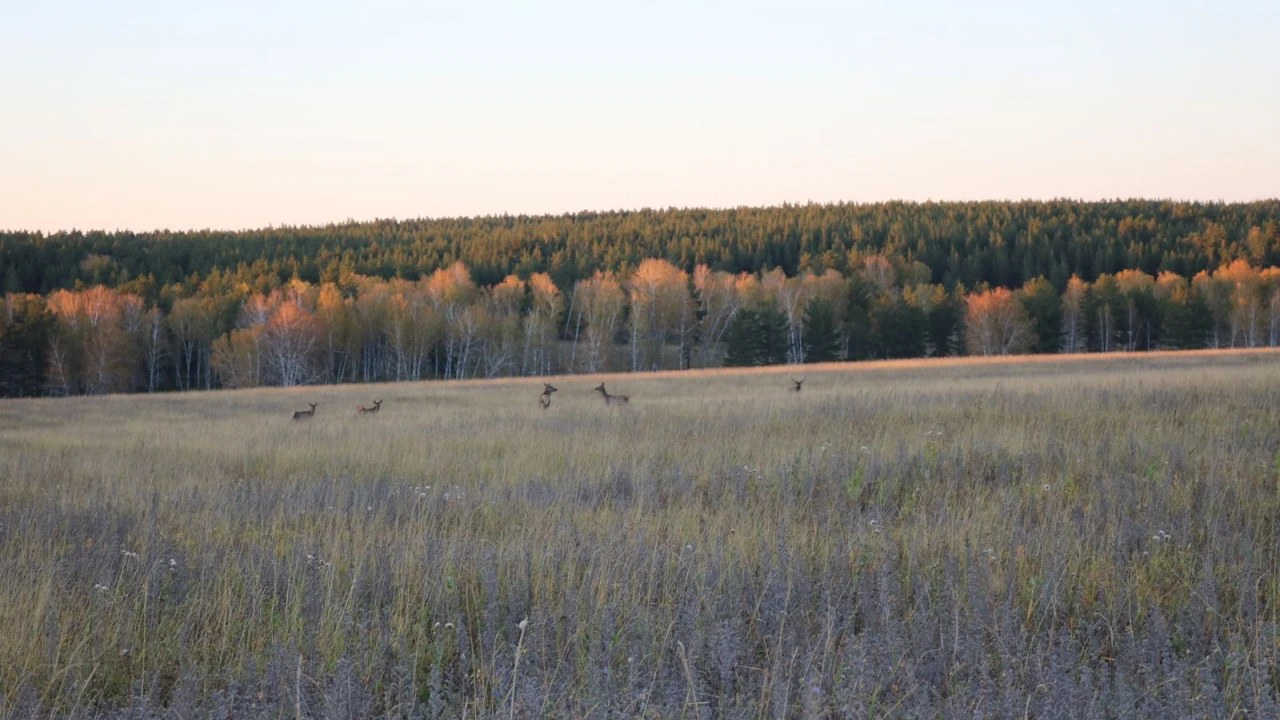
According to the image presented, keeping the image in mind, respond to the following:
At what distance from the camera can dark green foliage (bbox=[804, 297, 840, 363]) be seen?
7394 cm

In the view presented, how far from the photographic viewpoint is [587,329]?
81.7 metres

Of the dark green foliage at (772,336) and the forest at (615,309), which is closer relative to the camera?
the forest at (615,309)

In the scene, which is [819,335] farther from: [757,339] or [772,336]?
[757,339]

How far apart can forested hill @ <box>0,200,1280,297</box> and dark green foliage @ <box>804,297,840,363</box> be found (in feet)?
110

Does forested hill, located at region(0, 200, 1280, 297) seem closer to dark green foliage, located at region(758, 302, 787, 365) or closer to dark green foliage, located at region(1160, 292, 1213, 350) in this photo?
dark green foliage, located at region(1160, 292, 1213, 350)

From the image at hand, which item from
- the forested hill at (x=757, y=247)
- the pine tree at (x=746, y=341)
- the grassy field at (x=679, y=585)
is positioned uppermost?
the forested hill at (x=757, y=247)

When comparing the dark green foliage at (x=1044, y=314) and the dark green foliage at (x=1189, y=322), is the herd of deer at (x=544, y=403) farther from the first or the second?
the dark green foliage at (x=1189, y=322)

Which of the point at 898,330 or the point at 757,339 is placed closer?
the point at 757,339

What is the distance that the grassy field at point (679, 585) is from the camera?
363cm

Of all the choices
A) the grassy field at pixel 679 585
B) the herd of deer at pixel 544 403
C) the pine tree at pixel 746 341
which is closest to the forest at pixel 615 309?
the pine tree at pixel 746 341

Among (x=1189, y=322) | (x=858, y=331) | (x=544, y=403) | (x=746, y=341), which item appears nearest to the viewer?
(x=544, y=403)

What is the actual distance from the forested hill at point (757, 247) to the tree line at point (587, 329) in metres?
15.4

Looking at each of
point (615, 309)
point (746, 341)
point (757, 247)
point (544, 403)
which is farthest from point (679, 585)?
point (757, 247)

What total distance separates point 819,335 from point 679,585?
70.6 m
